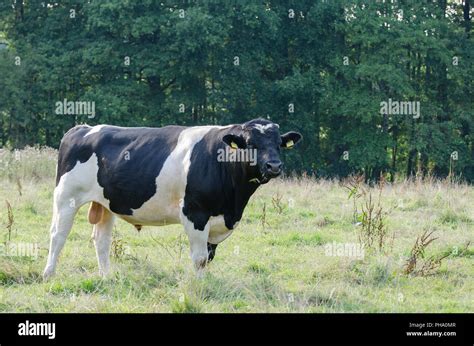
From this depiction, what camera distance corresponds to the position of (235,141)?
7934 millimetres

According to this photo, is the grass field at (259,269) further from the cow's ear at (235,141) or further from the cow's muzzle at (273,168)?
the cow's ear at (235,141)

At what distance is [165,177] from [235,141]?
969 mm

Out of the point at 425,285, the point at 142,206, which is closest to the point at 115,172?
the point at 142,206

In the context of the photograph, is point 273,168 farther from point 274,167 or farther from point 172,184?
point 172,184

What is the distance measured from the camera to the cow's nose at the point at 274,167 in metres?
7.64

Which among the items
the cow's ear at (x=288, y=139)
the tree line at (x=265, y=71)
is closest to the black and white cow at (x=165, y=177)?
the cow's ear at (x=288, y=139)

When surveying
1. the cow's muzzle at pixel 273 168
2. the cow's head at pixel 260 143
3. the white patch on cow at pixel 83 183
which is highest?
the cow's head at pixel 260 143

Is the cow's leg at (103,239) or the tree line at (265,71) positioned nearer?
the cow's leg at (103,239)

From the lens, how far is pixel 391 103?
3375cm

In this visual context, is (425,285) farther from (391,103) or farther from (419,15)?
(419,15)

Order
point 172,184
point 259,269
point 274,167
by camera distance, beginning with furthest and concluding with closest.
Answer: point 259,269 → point 172,184 → point 274,167

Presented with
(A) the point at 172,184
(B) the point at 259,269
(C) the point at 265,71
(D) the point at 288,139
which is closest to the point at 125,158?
(A) the point at 172,184

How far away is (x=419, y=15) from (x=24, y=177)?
2341 cm

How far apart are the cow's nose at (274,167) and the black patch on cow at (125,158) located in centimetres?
136
